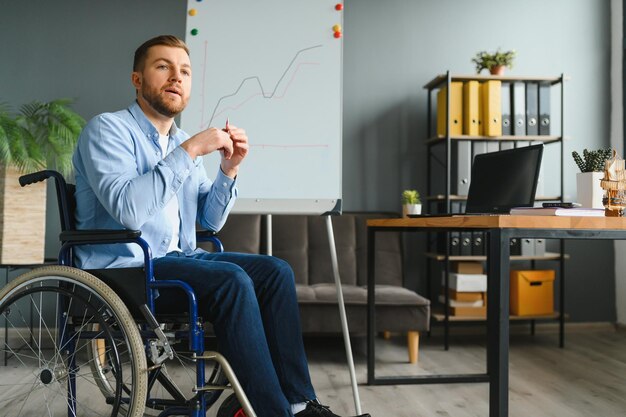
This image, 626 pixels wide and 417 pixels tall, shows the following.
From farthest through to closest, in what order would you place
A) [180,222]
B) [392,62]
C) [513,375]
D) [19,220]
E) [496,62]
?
[392,62] → [496,62] → [19,220] → [513,375] → [180,222]

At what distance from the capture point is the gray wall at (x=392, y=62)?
3488 mm

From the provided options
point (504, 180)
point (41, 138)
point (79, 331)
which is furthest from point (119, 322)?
point (41, 138)

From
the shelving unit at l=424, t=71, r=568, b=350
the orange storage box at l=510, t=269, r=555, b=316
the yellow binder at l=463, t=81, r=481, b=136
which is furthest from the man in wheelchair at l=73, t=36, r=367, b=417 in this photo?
the orange storage box at l=510, t=269, r=555, b=316

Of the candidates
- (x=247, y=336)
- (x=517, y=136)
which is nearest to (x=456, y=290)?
(x=517, y=136)

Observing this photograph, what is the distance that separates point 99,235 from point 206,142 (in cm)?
34

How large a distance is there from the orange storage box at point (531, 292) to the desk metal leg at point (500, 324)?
1.99 meters

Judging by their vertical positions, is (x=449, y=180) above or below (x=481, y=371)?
above

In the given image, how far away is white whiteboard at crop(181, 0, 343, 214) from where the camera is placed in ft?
7.75

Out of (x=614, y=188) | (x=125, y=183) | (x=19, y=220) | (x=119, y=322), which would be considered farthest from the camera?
(x=19, y=220)

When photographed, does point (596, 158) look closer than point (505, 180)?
Yes

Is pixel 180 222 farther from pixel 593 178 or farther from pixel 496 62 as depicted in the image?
pixel 496 62

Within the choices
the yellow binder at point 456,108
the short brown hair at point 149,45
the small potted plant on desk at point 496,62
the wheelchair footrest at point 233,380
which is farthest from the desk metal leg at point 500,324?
the small potted plant on desk at point 496,62

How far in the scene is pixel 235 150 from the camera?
65.6 inches

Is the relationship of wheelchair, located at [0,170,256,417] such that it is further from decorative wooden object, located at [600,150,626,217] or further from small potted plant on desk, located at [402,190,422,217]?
small potted plant on desk, located at [402,190,422,217]
